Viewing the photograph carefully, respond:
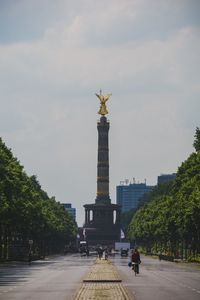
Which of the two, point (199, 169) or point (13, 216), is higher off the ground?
point (199, 169)

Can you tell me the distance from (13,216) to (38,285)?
58.6 meters

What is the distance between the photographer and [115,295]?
133ft

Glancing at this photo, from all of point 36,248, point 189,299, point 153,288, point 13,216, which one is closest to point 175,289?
point 153,288

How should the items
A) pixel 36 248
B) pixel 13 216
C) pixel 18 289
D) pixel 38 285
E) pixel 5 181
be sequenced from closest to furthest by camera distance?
pixel 18 289
pixel 38 285
pixel 5 181
pixel 13 216
pixel 36 248

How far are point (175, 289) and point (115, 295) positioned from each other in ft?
31.8

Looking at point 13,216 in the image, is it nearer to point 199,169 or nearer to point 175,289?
point 199,169

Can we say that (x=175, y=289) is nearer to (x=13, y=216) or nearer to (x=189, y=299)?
(x=189, y=299)

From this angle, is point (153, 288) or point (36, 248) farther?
point (36, 248)

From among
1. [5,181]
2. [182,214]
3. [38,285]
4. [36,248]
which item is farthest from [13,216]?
[36,248]

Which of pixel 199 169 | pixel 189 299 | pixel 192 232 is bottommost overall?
pixel 189 299

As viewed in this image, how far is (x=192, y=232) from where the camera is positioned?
122m

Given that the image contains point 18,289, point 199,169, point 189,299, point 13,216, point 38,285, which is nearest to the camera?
point 189,299

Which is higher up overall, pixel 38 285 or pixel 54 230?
pixel 54 230

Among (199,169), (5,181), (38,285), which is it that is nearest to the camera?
(38,285)
